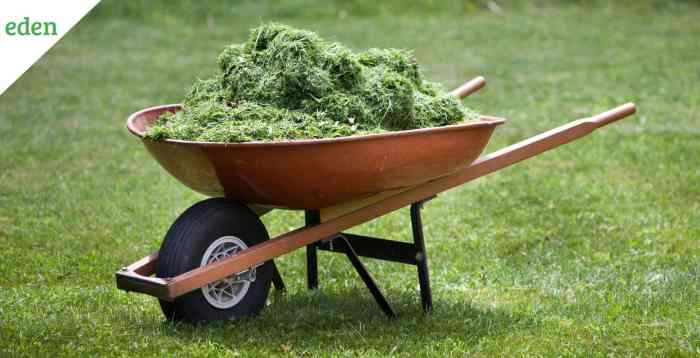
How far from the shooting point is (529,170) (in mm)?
7559

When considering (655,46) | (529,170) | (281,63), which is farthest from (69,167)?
(655,46)

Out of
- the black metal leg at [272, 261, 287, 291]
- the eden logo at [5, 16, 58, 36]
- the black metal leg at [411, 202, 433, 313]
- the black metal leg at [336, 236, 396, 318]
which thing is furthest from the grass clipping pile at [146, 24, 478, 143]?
the eden logo at [5, 16, 58, 36]

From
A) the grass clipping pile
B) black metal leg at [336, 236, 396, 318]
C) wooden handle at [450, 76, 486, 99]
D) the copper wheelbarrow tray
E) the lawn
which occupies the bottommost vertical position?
the lawn

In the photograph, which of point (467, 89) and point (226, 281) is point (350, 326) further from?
point (467, 89)


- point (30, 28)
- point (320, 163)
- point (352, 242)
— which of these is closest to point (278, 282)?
point (352, 242)

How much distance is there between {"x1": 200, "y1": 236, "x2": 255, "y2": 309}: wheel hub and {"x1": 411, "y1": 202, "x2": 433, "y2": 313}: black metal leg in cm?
75

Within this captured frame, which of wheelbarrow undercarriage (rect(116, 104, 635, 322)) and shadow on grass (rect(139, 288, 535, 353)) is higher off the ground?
wheelbarrow undercarriage (rect(116, 104, 635, 322))

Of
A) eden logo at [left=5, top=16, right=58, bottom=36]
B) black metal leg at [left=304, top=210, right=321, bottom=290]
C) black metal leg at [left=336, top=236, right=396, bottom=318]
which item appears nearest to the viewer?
black metal leg at [left=336, top=236, right=396, bottom=318]

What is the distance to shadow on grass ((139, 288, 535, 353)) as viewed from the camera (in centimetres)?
406

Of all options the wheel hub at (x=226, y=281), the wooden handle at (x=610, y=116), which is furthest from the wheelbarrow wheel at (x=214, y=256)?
the wooden handle at (x=610, y=116)

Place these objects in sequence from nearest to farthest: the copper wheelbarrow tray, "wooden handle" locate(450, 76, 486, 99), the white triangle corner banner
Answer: the copper wheelbarrow tray
"wooden handle" locate(450, 76, 486, 99)
the white triangle corner banner

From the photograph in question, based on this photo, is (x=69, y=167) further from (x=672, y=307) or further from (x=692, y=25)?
(x=692, y=25)

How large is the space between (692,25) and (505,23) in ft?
8.70

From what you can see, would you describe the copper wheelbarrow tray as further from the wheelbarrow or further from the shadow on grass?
the shadow on grass
